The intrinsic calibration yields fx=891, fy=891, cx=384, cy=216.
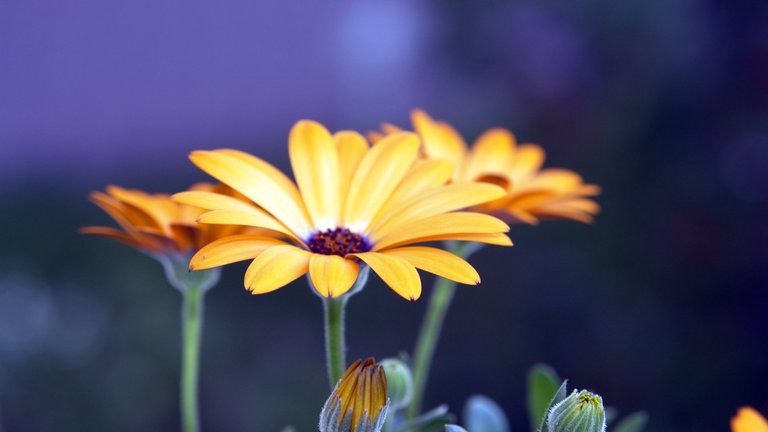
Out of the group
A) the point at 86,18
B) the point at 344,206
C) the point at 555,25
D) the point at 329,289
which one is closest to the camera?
the point at 329,289

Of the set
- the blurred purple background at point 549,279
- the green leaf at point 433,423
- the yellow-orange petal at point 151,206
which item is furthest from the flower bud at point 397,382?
the blurred purple background at point 549,279

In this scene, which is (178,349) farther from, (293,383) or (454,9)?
(454,9)

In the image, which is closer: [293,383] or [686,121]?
[686,121]

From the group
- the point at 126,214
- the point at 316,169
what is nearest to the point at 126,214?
the point at 126,214

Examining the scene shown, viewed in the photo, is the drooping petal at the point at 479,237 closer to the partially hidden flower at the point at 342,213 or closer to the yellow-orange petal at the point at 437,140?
the partially hidden flower at the point at 342,213

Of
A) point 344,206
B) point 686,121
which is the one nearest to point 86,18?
point 686,121

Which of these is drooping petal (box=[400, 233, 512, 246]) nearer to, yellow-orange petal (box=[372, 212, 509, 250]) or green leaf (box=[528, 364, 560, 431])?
yellow-orange petal (box=[372, 212, 509, 250])

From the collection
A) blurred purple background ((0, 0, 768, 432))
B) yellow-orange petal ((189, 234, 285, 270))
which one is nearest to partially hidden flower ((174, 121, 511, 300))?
yellow-orange petal ((189, 234, 285, 270))

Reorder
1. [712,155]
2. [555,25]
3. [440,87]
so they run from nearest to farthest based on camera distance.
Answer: [712,155], [555,25], [440,87]

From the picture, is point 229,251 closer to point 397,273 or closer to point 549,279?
point 397,273
